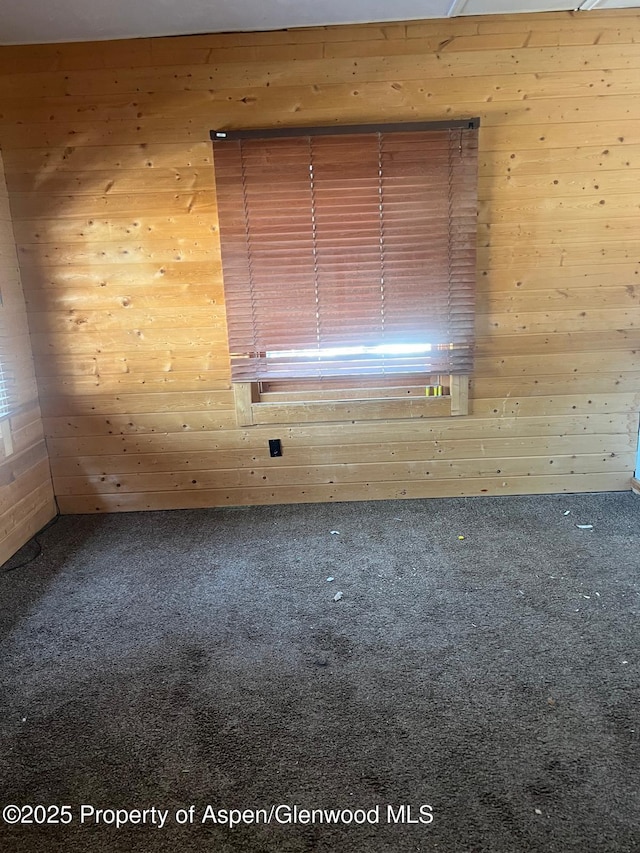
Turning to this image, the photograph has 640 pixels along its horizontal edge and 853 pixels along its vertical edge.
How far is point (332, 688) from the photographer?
71.6 inches

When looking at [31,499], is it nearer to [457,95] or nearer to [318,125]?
[318,125]

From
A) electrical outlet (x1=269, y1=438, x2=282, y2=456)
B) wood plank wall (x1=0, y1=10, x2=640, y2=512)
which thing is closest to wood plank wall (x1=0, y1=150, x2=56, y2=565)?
wood plank wall (x1=0, y1=10, x2=640, y2=512)

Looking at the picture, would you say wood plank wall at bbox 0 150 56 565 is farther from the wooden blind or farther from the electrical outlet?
the electrical outlet

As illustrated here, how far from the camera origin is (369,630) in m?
2.12

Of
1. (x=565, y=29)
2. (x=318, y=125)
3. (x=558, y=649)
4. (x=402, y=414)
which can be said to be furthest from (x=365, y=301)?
(x=558, y=649)

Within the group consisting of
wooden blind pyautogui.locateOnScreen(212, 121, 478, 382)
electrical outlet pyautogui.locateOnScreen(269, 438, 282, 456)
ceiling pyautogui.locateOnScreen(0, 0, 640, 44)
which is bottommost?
electrical outlet pyautogui.locateOnScreen(269, 438, 282, 456)

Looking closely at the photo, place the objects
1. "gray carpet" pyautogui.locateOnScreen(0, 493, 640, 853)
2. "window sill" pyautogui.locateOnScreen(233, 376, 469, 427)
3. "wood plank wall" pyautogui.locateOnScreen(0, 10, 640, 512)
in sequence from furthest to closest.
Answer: "window sill" pyautogui.locateOnScreen(233, 376, 469, 427) → "wood plank wall" pyautogui.locateOnScreen(0, 10, 640, 512) → "gray carpet" pyautogui.locateOnScreen(0, 493, 640, 853)

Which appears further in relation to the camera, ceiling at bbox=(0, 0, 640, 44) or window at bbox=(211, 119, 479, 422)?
window at bbox=(211, 119, 479, 422)

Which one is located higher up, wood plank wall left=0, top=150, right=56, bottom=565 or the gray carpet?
wood plank wall left=0, top=150, right=56, bottom=565

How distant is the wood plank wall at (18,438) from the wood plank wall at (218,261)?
2.6 inches

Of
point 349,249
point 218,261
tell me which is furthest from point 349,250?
point 218,261

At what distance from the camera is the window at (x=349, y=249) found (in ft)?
9.18

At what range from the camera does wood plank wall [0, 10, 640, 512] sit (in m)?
2.76

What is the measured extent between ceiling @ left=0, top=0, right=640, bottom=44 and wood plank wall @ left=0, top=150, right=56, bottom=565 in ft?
2.35
